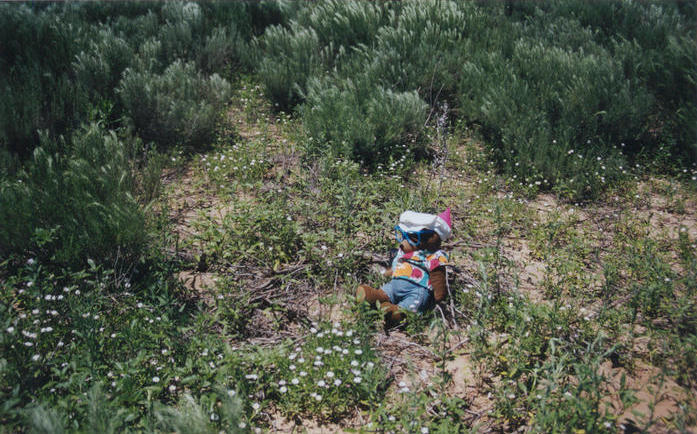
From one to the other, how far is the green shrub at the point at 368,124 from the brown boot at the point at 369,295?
2107 mm

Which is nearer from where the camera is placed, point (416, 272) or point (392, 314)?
point (392, 314)

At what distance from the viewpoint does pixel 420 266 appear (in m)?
3.64

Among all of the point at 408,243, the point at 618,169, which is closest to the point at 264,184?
the point at 408,243

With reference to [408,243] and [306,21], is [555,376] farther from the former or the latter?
[306,21]

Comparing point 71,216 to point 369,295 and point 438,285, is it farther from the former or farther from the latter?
point 438,285

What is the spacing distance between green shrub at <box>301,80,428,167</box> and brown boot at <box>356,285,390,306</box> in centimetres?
211

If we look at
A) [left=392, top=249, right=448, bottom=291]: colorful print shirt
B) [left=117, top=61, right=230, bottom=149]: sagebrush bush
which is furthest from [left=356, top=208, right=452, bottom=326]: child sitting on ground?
[left=117, top=61, right=230, bottom=149]: sagebrush bush

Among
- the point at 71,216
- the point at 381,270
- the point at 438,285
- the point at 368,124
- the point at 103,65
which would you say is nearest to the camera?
the point at 438,285

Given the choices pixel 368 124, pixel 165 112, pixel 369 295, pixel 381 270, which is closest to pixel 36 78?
pixel 165 112

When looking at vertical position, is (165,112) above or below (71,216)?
below

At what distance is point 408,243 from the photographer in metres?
3.76

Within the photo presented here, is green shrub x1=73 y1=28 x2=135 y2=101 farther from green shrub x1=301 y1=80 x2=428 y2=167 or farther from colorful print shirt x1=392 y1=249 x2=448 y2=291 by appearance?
colorful print shirt x1=392 y1=249 x2=448 y2=291

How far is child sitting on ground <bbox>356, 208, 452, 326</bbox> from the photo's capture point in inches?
139

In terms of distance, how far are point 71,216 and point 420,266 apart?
2.77 meters
